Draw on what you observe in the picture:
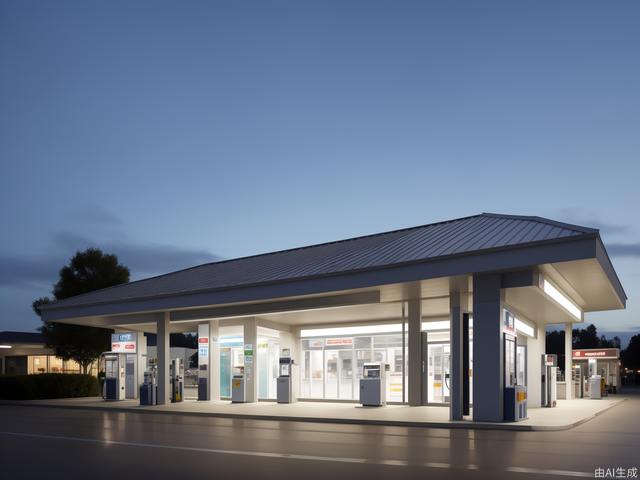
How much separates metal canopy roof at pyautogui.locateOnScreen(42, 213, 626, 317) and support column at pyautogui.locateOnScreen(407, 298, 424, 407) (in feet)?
8.77

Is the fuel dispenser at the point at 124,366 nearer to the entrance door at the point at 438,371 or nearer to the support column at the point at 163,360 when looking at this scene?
the support column at the point at 163,360

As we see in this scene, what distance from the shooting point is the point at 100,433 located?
1681cm

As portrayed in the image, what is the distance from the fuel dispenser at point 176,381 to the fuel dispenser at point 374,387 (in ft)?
30.8

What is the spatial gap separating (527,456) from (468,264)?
7909 millimetres

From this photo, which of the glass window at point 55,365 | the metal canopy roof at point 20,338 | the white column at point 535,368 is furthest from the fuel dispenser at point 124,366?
the glass window at point 55,365

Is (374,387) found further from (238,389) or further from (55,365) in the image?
(55,365)

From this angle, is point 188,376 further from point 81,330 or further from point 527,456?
point 527,456

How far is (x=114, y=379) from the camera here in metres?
34.2

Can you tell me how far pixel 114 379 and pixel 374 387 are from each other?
47.5 ft

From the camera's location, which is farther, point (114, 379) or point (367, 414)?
point (114, 379)

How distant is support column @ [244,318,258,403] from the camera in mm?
30016

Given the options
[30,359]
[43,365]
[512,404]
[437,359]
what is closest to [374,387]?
[437,359]

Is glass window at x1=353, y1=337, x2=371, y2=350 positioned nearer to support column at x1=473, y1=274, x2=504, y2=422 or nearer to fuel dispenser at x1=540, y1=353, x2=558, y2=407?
fuel dispenser at x1=540, y1=353, x2=558, y2=407

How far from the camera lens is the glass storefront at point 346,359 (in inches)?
1164
